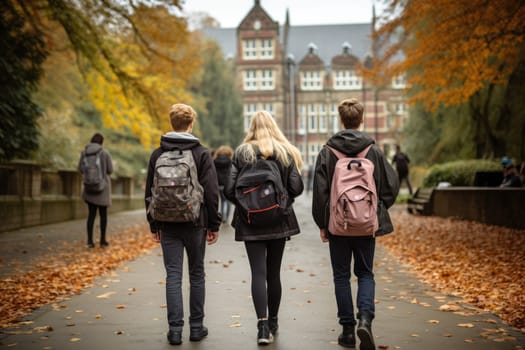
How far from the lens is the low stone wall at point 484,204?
13.9 meters

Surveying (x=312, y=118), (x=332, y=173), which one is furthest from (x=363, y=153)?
(x=312, y=118)

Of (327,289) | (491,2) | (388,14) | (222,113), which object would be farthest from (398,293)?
(222,113)

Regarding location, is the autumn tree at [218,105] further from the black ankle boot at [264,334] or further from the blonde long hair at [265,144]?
the black ankle boot at [264,334]

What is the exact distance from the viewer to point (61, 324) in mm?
5676

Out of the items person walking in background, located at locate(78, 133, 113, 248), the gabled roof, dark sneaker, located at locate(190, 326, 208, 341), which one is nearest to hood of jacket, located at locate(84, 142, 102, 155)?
person walking in background, located at locate(78, 133, 113, 248)

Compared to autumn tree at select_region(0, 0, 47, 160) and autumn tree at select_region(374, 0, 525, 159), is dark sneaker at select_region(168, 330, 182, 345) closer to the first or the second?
autumn tree at select_region(374, 0, 525, 159)

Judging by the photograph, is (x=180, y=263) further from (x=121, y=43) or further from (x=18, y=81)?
(x=121, y=43)

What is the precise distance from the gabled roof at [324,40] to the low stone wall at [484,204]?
5366 centimetres

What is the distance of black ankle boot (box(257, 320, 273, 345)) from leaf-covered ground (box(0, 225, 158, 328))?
7.01ft

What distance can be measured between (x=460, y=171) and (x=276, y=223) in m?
16.8

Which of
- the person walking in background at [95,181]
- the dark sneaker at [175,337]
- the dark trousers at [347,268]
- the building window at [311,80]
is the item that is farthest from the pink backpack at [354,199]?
the building window at [311,80]

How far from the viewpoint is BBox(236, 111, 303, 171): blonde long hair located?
5.05m

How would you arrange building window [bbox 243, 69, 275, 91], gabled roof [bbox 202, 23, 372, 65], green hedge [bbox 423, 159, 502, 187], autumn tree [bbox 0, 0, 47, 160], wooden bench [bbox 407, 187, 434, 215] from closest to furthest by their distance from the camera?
autumn tree [bbox 0, 0, 47, 160] < wooden bench [bbox 407, 187, 434, 215] < green hedge [bbox 423, 159, 502, 187] < building window [bbox 243, 69, 275, 91] < gabled roof [bbox 202, 23, 372, 65]

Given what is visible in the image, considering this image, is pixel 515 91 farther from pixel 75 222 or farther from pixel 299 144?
pixel 299 144
